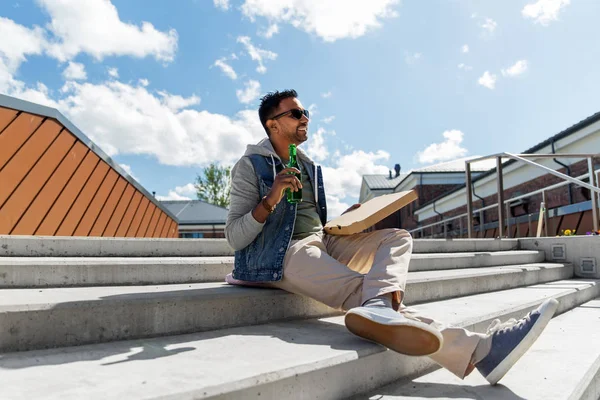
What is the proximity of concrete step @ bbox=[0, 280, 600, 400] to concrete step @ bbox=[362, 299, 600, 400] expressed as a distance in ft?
0.30

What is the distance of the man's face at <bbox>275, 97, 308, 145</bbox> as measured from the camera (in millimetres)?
2316

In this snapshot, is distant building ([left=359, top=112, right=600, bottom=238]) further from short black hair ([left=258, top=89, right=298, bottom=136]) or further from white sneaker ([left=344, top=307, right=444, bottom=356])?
white sneaker ([left=344, top=307, right=444, bottom=356])

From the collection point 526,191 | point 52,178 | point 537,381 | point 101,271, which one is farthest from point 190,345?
point 526,191

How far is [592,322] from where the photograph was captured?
9.53ft

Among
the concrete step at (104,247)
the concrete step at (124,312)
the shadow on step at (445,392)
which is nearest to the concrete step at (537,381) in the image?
the shadow on step at (445,392)

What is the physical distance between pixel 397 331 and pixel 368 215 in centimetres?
68

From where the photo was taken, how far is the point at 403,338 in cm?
152

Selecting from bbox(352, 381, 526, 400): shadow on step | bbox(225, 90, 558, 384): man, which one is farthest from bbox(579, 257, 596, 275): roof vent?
bbox(352, 381, 526, 400): shadow on step

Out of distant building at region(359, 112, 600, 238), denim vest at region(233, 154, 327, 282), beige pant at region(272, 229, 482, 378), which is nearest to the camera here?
beige pant at region(272, 229, 482, 378)

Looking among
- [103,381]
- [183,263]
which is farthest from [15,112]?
[103,381]

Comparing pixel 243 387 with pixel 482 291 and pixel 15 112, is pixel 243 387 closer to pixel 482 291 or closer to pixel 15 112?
pixel 482 291

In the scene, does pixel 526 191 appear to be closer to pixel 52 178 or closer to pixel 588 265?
pixel 588 265

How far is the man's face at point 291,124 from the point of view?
232 cm

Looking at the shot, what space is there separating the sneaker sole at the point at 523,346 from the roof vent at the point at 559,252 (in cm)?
382
